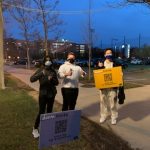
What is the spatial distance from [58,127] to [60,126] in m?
0.06

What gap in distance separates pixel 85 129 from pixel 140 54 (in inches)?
4987

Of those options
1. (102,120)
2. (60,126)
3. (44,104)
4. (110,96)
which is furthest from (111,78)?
(60,126)

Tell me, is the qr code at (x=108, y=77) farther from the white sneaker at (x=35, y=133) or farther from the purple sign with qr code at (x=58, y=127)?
the purple sign with qr code at (x=58, y=127)

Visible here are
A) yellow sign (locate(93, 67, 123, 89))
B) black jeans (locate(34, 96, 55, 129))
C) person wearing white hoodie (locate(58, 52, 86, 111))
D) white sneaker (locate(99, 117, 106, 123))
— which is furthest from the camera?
white sneaker (locate(99, 117, 106, 123))

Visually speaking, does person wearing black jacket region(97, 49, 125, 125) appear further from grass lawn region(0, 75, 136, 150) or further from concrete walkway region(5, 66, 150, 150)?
grass lawn region(0, 75, 136, 150)

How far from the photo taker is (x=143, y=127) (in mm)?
10977

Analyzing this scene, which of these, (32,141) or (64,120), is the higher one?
(64,120)

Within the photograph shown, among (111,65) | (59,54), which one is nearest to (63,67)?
(111,65)

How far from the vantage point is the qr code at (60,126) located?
707 cm

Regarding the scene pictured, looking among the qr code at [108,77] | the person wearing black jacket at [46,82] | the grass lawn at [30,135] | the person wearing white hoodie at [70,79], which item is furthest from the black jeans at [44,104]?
the qr code at [108,77]

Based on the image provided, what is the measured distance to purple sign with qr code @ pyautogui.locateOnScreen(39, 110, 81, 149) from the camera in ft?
22.6

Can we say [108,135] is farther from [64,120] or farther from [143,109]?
[143,109]

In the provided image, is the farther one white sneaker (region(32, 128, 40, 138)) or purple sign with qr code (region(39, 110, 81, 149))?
white sneaker (region(32, 128, 40, 138))

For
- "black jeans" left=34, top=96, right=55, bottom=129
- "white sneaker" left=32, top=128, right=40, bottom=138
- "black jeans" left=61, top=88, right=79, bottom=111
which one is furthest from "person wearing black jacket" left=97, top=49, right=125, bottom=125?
"white sneaker" left=32, top=128, right=40, bottom=138
